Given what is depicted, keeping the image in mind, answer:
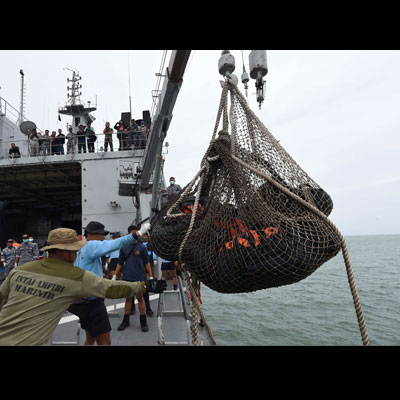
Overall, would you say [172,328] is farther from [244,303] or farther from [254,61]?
[244,303]

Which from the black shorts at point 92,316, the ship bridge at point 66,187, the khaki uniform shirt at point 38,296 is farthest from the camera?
the ship bridge at point 66,187

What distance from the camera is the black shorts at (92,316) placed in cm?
288

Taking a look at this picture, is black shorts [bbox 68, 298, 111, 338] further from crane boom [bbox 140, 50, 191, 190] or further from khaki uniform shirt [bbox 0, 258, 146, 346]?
crane boom [bbox 140, 50, 191, 190]

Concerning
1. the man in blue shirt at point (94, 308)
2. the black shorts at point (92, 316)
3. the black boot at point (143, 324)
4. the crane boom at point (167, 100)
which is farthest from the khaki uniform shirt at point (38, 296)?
the black boot at point (143, 324)

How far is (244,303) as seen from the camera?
14.0 meters

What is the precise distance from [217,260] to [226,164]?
0.89 m

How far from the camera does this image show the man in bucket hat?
5.34 feet

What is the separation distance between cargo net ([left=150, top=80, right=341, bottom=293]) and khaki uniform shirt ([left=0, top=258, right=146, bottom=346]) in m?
0.81

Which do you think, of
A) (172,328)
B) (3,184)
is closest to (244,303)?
(172,328)

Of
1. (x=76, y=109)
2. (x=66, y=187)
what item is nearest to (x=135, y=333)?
(x=66, y=187)

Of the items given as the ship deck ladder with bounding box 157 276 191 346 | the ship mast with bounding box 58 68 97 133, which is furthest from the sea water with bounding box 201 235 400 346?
the ship mast with bounding box 58 68 97 133

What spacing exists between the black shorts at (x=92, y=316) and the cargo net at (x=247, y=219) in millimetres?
1030

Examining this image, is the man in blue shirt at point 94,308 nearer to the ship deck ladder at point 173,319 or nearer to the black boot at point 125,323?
the ship deck ladder at point 173,319

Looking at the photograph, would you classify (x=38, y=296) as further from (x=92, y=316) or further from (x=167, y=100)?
(x=167, y=100)
